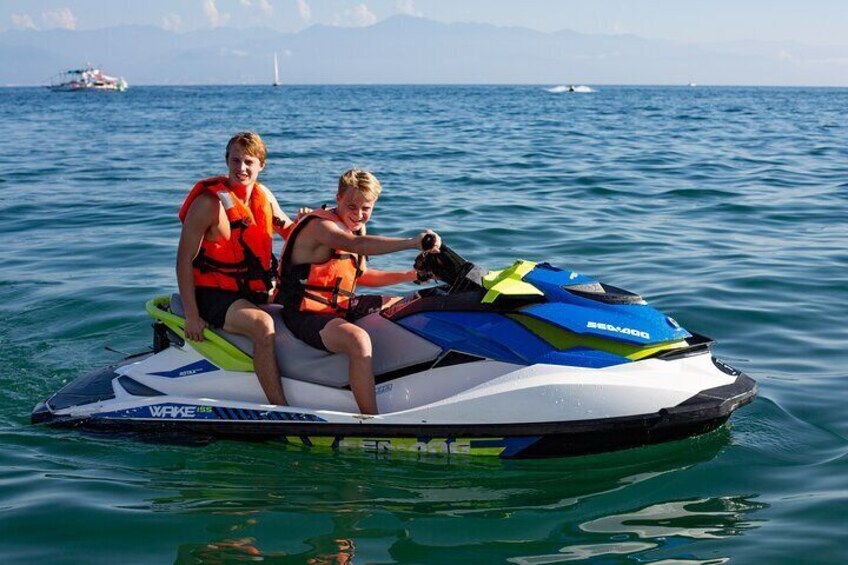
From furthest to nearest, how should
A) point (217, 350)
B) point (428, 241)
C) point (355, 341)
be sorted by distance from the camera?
point (217, 350) → point (355, 341) → point (428, 241)

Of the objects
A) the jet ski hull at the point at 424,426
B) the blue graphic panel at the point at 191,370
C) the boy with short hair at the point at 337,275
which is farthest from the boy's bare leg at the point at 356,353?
the blue graphic panel at the point at 191,370

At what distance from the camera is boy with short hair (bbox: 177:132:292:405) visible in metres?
5.18

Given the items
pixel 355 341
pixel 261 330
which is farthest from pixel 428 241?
pixel 261 330

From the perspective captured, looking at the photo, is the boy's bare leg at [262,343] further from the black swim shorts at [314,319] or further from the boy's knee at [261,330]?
the black swim shorts at [314,319]

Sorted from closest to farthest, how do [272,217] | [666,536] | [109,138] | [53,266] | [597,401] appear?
1. [666,536]
2. [597,401]
3. [272,217]
4. [53,266]
5. [109,138]

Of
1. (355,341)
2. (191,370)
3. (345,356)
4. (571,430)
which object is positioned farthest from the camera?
(191,370)

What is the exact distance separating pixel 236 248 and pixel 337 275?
0.61m

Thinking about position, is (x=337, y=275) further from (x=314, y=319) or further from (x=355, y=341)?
(x=355, y=341)

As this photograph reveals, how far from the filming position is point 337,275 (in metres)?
5.18

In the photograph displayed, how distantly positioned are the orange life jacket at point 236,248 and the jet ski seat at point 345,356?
0.32 m

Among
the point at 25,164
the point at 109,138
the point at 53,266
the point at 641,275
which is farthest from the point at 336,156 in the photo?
the point at 641,275

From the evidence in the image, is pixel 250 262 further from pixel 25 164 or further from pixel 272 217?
pixel 25 164

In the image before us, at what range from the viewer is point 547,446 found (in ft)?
16.2

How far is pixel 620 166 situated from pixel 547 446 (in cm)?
1466
